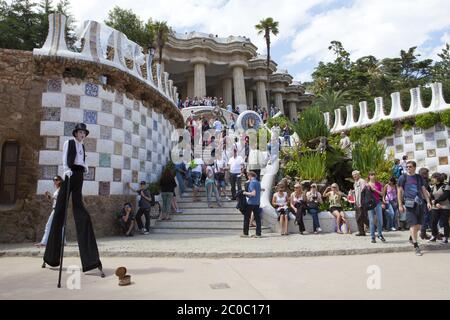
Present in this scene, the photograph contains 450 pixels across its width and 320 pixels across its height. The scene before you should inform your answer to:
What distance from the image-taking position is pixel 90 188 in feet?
28.1

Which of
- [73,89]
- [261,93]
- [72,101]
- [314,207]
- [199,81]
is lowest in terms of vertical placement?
[314,207]

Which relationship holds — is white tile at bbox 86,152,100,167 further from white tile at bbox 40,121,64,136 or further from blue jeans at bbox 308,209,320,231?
blue jeans at bbox 308,209,320,231

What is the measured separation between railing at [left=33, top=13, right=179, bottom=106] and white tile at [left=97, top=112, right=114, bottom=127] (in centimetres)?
133

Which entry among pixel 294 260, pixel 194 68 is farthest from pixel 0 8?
pixel 294 260

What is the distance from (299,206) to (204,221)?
8.69 feet

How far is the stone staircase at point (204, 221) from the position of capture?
9344 millimetres

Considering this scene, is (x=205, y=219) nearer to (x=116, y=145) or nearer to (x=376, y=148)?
(x=116, y=145)

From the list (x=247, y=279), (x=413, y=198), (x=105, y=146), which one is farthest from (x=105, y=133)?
(x=413, y=198)

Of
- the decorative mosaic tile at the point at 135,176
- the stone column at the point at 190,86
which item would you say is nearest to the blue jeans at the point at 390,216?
the decorative mosaic tile at the point at 135,176

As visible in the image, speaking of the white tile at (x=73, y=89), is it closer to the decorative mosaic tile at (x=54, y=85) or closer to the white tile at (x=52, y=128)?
the decorative mosaic tile at (x=54, y=85)

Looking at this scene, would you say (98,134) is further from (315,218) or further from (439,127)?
(439,127)

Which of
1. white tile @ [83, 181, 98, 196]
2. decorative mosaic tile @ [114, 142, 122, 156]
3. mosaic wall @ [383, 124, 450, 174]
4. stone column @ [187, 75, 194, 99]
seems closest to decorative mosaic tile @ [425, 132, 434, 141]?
mosaic wall @ [383, 124, 450, 174]

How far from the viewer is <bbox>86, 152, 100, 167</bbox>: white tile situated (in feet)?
28.2
